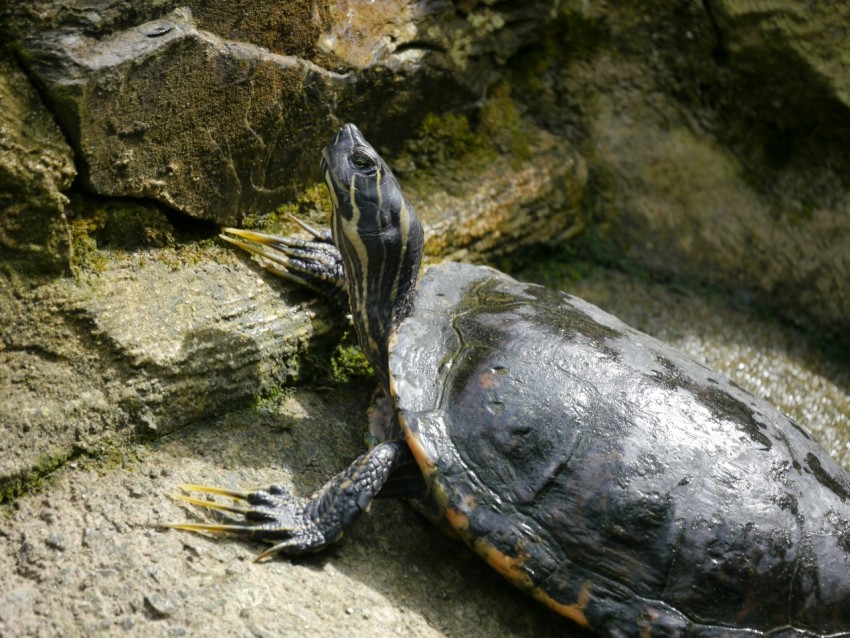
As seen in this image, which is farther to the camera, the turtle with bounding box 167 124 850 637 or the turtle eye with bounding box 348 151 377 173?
the turtle eye with bounding box 348 151 377 173

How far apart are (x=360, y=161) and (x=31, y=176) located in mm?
1488

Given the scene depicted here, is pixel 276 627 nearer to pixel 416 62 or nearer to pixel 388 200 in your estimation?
pixel 388 200

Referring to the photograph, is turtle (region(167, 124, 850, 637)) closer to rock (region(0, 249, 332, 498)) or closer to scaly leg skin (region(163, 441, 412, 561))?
scaly leg skin (region(163, 441, 412, 561))

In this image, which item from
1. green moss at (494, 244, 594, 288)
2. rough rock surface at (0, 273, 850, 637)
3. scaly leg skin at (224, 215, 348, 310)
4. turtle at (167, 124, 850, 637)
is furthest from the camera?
green moss at (494, 244, 594, 288)

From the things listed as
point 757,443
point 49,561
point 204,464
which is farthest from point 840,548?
point 49,561

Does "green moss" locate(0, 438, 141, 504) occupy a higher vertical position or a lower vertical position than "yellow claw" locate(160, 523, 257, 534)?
higher

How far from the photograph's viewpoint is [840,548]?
13.3 ft

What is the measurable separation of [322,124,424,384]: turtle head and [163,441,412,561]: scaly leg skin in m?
0.65

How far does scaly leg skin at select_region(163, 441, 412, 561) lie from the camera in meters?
3.83

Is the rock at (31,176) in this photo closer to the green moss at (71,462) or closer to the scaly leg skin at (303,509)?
the green moss at (71,462)

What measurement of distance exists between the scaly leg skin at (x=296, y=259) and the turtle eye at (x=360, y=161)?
644mm

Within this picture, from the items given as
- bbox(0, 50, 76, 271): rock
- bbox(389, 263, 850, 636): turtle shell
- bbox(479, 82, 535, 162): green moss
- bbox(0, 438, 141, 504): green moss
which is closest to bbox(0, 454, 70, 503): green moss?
bbox(0, 438, 141, 504): green moss

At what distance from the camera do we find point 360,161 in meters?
4.38

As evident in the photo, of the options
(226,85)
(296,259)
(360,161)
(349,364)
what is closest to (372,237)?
(360,161)
